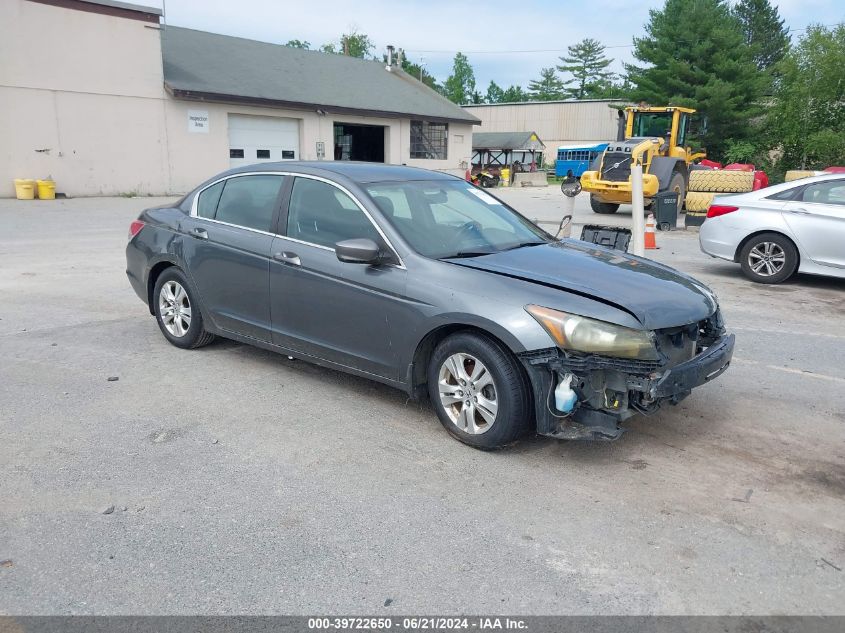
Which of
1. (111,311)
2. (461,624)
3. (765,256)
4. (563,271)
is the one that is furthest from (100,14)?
(461,624)

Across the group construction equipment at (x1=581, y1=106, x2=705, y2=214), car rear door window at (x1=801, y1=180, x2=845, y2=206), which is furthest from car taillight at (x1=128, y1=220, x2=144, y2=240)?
construction equipment at (x1=581, y1=106, x2=705, y2=214)

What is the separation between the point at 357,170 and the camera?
16.6ft

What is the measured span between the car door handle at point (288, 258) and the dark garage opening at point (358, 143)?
94.9 feet

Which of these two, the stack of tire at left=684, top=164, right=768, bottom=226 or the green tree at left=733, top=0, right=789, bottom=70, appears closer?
the stack of tire at left=684, top=164, right=768, bottom=226

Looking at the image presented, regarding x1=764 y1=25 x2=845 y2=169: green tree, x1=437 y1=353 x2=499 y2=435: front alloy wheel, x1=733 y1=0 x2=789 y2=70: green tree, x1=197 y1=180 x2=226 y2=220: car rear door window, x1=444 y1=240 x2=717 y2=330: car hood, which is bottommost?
x1=437 y1=353 x2=499 y2=435: front alloy wheel

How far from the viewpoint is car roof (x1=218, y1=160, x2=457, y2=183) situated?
4914 millimetres

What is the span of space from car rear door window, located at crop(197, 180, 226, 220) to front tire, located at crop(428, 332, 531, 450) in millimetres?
2560

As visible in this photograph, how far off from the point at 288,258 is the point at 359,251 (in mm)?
814

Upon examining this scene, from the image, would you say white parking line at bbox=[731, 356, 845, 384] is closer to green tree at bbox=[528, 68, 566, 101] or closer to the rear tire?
the rear tire

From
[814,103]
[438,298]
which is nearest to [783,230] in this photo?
[438,298]

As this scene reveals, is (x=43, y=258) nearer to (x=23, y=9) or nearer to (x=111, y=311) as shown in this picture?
(x=111, y=311)

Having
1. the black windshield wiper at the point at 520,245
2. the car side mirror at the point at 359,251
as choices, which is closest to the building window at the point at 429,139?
the black windshield wiper at the point at 520,245

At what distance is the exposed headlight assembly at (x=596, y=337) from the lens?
362 centimetres

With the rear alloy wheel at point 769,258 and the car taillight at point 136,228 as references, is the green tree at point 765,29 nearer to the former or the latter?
the rear alloy wheel at point 769,258
